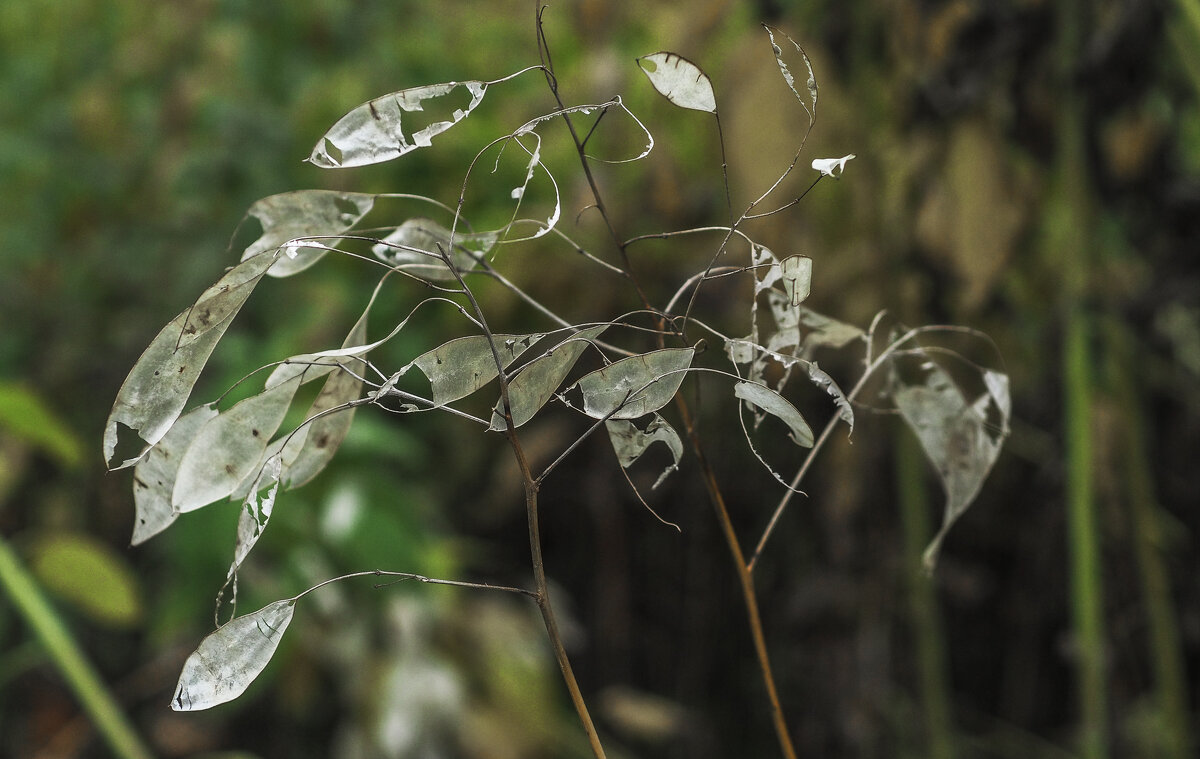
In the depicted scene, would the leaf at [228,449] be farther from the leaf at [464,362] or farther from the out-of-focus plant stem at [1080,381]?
the out-of-focus plant stem at [1080,381]

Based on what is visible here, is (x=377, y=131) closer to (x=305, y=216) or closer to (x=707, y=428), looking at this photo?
(x=305, y=216)

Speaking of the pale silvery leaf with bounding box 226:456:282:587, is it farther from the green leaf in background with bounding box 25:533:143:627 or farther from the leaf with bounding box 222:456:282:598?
the green leaf in background with bounding box 25:533:143:627

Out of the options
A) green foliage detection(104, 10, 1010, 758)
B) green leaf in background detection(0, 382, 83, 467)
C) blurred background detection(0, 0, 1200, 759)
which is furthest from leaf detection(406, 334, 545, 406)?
green leaf in background detection(0, 382, 83, 467)

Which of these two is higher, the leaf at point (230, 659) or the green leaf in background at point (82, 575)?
the leaf at point (230, 659)

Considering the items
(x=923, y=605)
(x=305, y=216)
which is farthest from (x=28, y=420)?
(x=923, y=605)

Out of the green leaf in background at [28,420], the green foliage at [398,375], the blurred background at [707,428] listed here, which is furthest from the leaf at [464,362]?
the green leaf in background at [28,420]

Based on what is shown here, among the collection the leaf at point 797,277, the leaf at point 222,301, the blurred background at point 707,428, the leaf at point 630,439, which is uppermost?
the leaf at point 222,301
